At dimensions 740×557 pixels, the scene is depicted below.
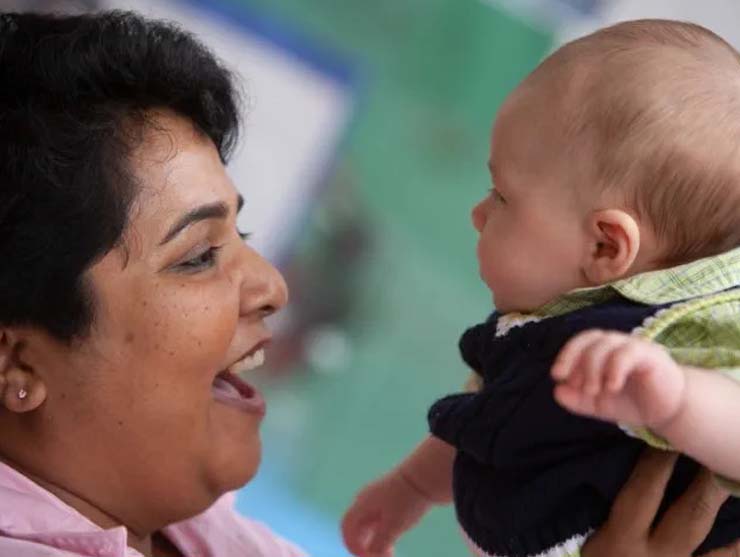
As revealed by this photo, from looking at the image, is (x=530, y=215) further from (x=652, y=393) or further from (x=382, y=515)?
(x=382, y=515)

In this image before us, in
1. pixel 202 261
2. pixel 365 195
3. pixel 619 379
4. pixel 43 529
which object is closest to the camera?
pixel 619 379

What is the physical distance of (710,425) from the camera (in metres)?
0.98

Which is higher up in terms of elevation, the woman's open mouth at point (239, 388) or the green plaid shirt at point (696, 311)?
the green plaid shirt at point (696, 311)

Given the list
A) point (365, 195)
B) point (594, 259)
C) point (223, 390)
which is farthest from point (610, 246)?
point (365, 195)

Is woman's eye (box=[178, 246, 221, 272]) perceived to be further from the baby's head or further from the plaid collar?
the plaid collar

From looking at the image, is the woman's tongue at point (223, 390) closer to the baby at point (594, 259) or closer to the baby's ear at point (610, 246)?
the baby at point (594, 259)

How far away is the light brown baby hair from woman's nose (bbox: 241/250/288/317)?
0.47m

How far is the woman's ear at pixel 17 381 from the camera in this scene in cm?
136

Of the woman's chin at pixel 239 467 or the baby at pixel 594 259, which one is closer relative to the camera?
the baby at pixel 594 259

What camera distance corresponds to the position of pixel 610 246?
116cm

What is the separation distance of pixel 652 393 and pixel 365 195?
1724 mm

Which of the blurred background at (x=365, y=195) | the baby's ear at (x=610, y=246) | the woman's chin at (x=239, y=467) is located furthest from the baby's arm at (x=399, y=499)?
the blurred background at (x=365, y=195)

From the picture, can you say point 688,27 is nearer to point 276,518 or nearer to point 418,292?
point 418,292

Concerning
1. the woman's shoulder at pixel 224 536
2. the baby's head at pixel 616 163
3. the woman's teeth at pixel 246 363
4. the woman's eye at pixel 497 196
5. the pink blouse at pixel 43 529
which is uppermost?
the baby's head at pixel 616 163
